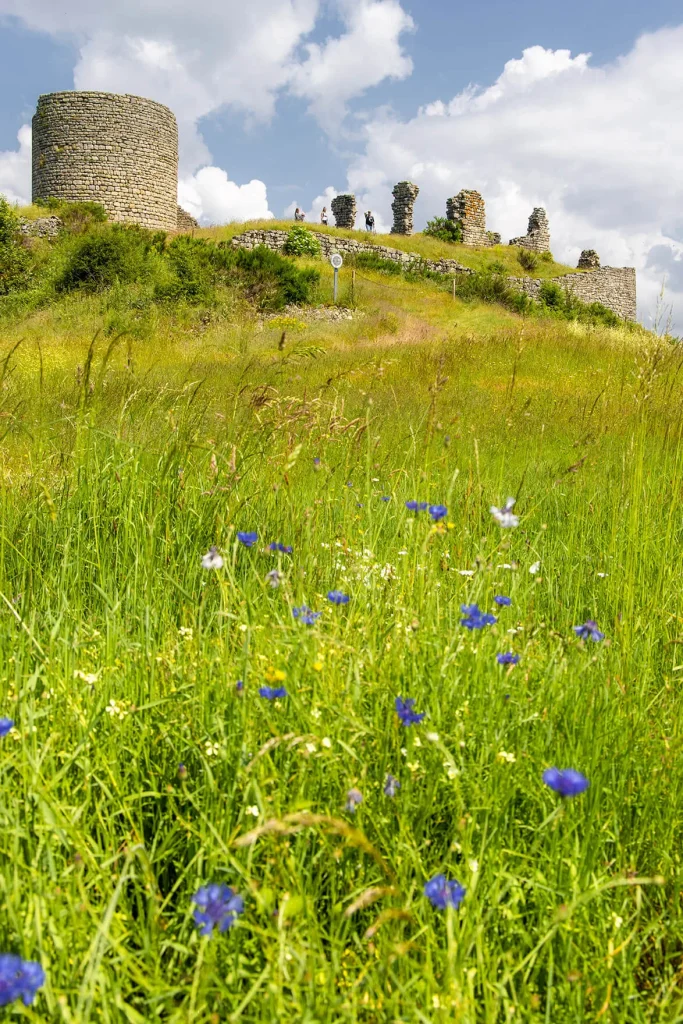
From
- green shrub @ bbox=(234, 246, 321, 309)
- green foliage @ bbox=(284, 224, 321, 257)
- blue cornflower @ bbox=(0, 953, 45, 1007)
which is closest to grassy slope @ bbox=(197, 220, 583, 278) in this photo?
green foliage @ bbox=(284, 224, 321, 257)

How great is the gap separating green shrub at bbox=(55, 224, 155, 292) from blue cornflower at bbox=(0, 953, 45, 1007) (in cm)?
1961

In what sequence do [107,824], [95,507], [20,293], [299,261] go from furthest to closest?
[299,261], [20,293], [95,507], [107,824]

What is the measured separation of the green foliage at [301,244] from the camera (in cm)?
2600

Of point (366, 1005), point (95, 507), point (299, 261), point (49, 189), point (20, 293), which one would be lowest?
point (366, 1005)

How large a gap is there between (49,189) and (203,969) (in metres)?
32.2

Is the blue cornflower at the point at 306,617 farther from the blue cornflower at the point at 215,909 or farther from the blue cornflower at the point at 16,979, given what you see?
the blue cornflower at the point at 16,979

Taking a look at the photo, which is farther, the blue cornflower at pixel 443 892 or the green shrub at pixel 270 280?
the green shrub at pixel 270 280

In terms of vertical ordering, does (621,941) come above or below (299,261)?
below

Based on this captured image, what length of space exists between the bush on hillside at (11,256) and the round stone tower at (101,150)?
694 centimetres

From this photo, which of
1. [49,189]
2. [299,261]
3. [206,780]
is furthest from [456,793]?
[49,189]

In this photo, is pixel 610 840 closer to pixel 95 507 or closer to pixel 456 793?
pixel 456 793

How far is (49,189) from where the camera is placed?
27797mm

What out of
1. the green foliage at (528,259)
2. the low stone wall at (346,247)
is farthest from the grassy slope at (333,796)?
the green foliage at (528,259)

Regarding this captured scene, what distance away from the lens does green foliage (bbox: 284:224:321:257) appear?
2600 centimetres
